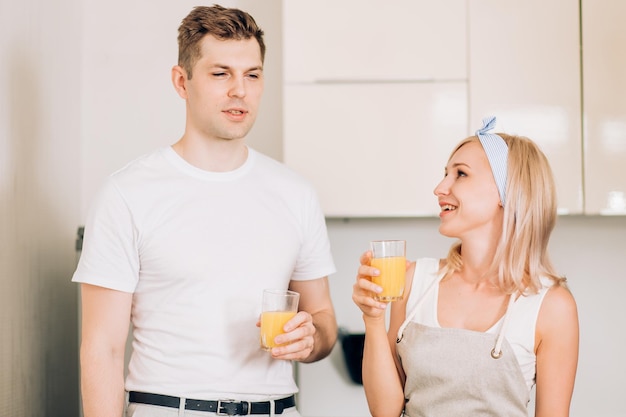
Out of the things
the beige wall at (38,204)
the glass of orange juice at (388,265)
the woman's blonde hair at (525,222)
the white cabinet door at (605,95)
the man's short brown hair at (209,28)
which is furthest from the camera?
the white cabinet door at (605,95)

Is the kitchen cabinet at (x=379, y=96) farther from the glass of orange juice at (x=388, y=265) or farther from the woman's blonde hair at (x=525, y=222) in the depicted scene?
the glass of orange juice at (x=388, y=265)

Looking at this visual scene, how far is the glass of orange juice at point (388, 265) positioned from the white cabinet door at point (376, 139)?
3.03ft

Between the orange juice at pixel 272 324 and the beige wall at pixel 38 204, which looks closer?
the orange juice at pixel 272 324

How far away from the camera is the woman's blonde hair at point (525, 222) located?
1.73 meters

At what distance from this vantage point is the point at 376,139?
2.54 m

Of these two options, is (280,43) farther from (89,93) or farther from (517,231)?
(517,231)

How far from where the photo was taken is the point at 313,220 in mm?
2043

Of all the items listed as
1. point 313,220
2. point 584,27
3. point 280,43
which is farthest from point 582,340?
point 280,43

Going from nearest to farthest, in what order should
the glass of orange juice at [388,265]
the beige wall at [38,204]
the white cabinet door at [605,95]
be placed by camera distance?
the glass of orange juice at [388,265]
the beige wall at [38,204]
the white cabinet door at [605,95]

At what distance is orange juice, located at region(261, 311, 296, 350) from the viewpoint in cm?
166

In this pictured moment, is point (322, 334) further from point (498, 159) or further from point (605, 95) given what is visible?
point (605, 95)

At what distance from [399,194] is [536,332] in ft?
3.14

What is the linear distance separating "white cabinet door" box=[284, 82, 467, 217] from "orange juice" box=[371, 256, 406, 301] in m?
0.93

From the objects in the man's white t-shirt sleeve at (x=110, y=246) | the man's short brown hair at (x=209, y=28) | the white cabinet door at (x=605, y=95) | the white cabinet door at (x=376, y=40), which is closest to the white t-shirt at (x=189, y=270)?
the man's white t-shirt sleeve at (x=110, y=246)
